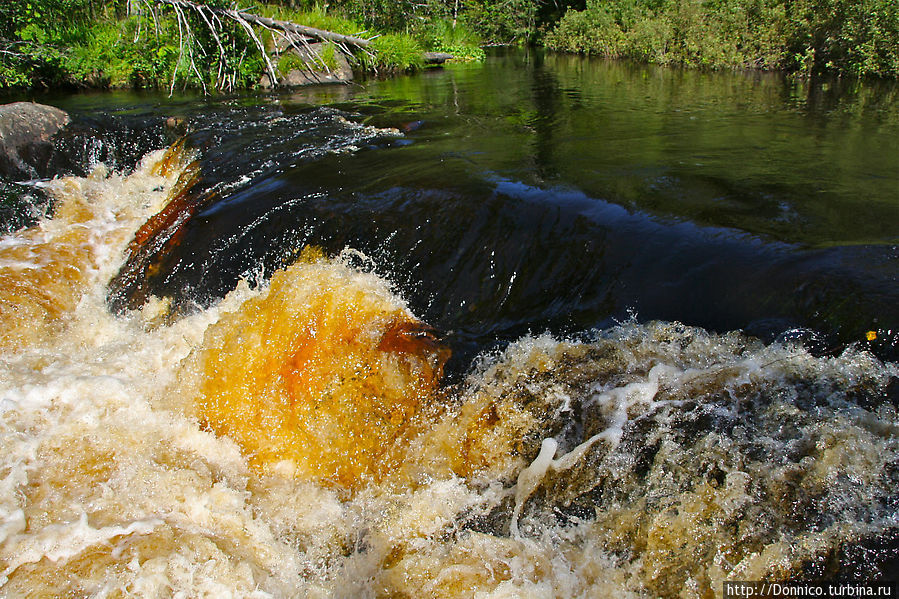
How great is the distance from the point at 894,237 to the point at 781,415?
89.5 inches

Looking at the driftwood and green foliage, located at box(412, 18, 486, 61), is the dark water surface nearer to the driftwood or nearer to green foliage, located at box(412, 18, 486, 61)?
the driftwood

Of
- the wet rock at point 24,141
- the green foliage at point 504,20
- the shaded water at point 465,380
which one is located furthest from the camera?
the green foliage at point 504,20

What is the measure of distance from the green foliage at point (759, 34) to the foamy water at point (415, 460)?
12.5 meters

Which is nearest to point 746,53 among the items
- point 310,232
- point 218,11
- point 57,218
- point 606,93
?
point 606,93

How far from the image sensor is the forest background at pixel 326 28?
39.0ft

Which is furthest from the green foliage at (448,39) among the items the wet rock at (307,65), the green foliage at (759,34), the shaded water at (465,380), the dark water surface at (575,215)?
the shaded water at (465,380)

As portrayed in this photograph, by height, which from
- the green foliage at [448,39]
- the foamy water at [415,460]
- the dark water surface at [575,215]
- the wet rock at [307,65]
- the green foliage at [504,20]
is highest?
the green foliage at [504,20]

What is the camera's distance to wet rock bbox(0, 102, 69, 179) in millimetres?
7816

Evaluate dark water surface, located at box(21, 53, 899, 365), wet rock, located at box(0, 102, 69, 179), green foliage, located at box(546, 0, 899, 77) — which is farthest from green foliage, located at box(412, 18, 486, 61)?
wet rock, located at box(0, 102, 69, 179)

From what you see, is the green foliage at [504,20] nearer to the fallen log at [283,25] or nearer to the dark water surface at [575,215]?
the fallen log at [283,25]

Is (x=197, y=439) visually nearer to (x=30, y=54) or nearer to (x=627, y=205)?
(x=627, y=205)

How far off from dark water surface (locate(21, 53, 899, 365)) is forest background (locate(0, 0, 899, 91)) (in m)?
4.20

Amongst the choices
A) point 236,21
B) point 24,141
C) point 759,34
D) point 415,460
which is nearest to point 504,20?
point 759,34

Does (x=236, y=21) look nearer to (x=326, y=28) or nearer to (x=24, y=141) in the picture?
(x=326, y=28)
